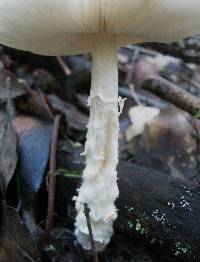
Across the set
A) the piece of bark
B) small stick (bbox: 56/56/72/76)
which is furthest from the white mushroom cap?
small stick (bbox: 56/56/72/76)

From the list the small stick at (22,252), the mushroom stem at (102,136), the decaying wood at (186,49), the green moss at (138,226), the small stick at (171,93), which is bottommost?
the small stick at (22,252)

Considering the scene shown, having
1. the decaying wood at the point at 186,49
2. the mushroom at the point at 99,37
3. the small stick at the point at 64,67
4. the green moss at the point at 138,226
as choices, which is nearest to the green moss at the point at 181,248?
the green moss at the point at 138,226

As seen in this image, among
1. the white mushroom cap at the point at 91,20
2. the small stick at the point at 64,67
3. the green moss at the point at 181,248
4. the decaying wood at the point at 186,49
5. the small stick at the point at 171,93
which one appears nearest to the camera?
the white mushroom cap at the point at 91,20

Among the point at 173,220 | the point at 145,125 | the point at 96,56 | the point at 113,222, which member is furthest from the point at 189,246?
the point at 145,125

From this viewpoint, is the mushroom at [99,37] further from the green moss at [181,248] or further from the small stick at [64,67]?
the small stick at [64,67]

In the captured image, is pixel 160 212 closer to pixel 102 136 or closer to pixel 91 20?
pixel 102 136

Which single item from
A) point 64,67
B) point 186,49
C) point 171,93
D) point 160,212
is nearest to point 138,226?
point 160,212
